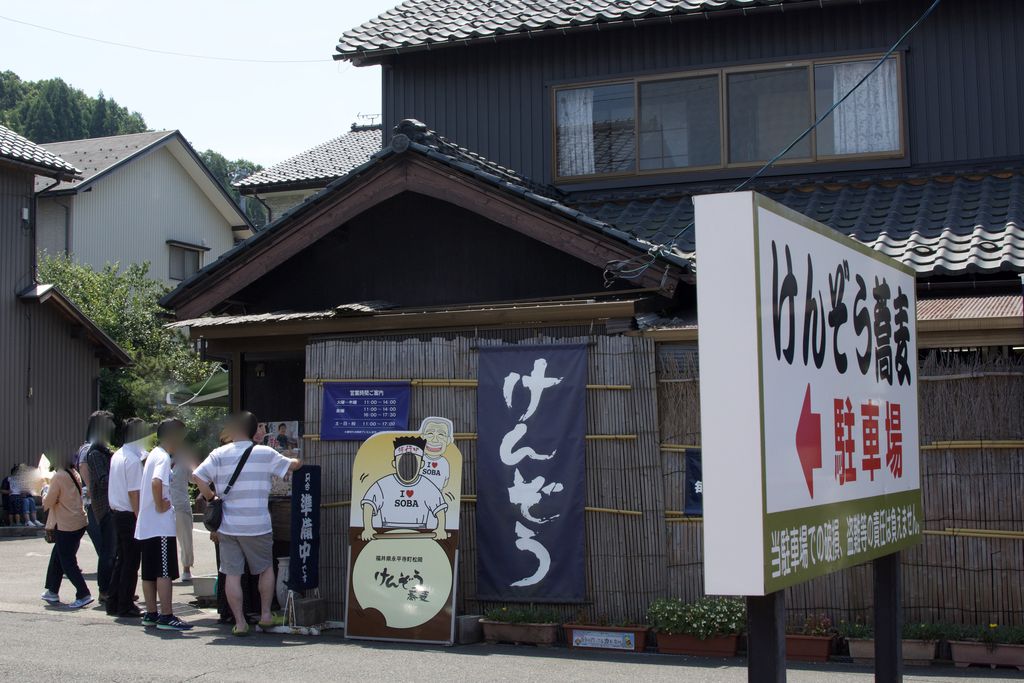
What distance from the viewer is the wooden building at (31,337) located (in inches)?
874

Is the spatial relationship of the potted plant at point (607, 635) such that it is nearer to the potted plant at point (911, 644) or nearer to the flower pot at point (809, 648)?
the flower pot at point (809, 648)

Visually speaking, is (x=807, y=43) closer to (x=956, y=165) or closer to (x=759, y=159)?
(x=759, y=159)

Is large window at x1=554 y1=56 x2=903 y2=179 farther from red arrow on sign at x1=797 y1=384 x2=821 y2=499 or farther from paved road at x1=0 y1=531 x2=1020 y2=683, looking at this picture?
red arrow on sign at x1=797 y1=384 x2=821 y2=499

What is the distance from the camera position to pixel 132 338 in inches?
1088

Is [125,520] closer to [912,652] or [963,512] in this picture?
[912,652]

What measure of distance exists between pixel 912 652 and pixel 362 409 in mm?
5198

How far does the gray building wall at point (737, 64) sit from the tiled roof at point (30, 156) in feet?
36.2

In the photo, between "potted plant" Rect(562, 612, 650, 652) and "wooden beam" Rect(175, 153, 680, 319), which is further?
"wooden beam" Rect(175, 153, 680, 319)

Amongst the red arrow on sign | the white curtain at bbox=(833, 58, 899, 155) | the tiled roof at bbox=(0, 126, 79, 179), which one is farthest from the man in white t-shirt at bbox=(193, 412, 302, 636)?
the tiled roof at bbox=(0, 126, 79, 179)

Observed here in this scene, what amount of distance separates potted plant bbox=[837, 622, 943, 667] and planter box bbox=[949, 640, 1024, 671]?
16 cm

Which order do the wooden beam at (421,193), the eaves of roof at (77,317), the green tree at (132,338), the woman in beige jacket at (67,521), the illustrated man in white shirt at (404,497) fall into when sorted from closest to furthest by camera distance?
the illustrated man in white shirt at (404,497) < the wooden beam at (421,193) < the woman in beige jacket at (67,521) < the eaves of roof at (77,317) < the green tree at (132,338)

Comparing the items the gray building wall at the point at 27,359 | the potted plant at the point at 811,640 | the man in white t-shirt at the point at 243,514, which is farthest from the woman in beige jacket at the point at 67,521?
the gray building wall at the point at 27,359

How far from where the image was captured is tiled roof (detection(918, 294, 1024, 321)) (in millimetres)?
8750

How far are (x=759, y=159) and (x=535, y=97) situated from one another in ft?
9.67
